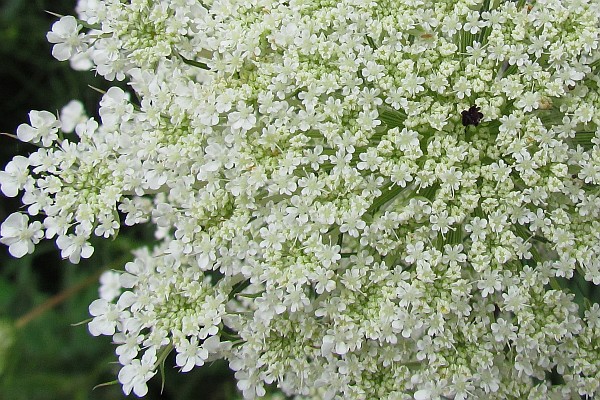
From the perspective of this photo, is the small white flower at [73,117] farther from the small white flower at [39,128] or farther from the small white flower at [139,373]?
the small white flower at [139,373]

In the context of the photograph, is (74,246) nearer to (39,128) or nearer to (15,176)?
(15,176)

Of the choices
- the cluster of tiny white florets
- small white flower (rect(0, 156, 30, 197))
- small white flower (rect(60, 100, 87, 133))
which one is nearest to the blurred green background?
small white flower (rect(60, 100, 87, 133))

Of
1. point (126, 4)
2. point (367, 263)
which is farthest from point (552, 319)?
point (126, 4)

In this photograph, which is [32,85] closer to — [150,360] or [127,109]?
[127,109]

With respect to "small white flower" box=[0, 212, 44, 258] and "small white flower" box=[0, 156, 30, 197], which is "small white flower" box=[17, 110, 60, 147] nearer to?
"small white flower" box=[0, 156, 30, 197]

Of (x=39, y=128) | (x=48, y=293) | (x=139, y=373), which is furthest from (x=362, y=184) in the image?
(x=48, y=293)

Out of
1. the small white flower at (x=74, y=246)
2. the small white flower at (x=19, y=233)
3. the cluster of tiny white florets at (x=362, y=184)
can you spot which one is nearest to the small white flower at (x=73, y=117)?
the cluster of tiny white florets at (x=362, y=184)

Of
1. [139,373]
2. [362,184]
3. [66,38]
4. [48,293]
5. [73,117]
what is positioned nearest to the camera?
[362,184]
